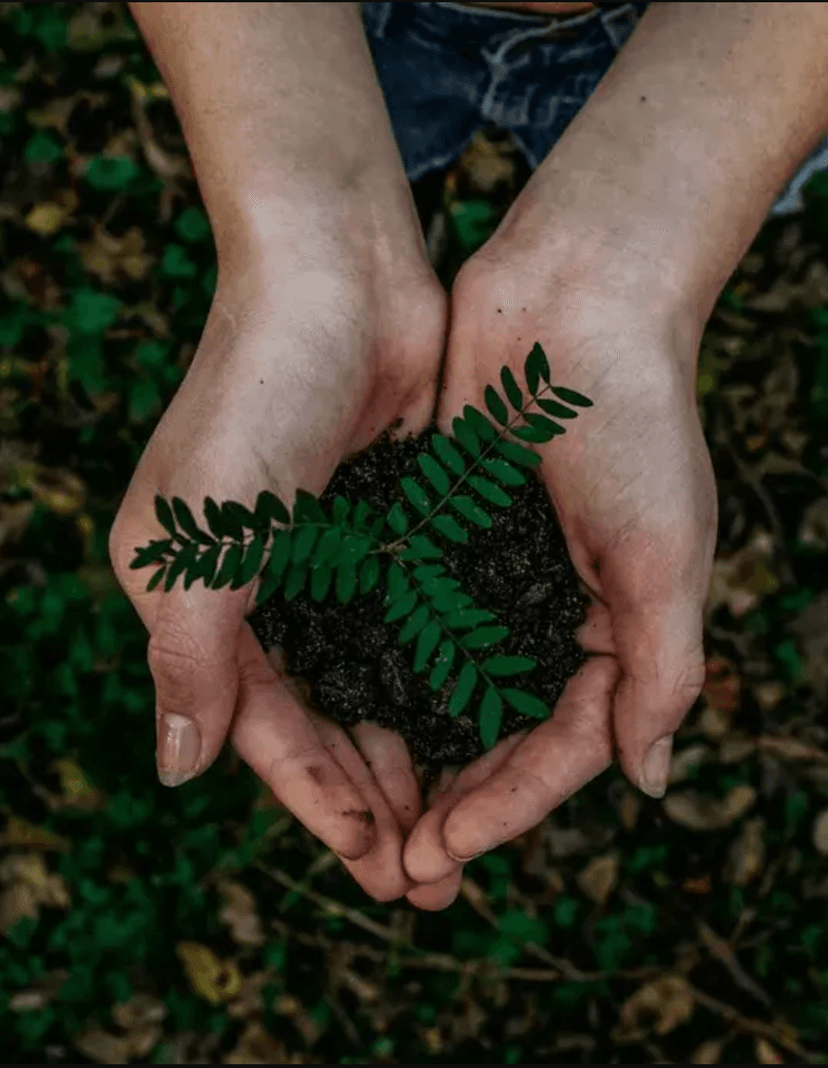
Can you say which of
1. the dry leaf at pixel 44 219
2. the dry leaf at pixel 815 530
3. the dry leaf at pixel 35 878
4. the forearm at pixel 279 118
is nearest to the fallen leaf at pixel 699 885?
the dry leaf at pixel 815 530

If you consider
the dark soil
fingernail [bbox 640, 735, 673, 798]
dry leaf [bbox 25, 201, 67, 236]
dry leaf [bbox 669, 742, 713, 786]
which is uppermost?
dry leaf [bbox 25, 201, 67, 236]

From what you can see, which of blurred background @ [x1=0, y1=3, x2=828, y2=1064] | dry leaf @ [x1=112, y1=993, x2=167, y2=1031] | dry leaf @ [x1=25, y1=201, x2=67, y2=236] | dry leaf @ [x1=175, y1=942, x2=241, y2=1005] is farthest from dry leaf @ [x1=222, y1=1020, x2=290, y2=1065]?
dry leaf @ [x1=25, y1=201, x2=67, y2=236]

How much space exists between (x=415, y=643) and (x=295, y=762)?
373mm

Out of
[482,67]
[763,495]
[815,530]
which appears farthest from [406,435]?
[815,530]

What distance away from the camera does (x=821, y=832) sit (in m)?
3.32

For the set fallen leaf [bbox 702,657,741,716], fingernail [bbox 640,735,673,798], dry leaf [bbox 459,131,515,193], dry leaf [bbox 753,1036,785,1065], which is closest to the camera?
fingernail [bbox 640,735,673,798]

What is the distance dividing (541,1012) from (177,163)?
9.26 ft

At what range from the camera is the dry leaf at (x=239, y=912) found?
11.1 feet

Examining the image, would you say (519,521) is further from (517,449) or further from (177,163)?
(177,163)

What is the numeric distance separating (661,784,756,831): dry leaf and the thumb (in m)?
1.63

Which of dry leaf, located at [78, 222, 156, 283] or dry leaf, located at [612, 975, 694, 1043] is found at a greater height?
dry leaf, located at [78, 222, 156, 283]

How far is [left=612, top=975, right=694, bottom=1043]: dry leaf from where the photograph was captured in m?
3.33

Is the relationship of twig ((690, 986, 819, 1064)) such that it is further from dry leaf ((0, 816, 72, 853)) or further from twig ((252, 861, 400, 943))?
dry leaf ((0, 816, 72, 853))

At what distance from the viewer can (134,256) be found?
A: 3.54m
